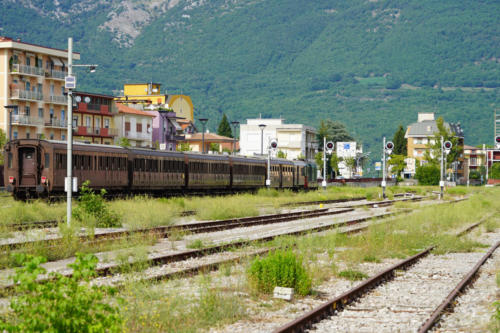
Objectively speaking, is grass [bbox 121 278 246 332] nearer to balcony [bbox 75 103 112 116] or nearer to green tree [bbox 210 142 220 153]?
balcony [bbox 75 103 112 116]

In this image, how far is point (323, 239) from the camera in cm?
1877

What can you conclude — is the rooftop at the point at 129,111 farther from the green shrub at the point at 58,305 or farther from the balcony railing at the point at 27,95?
the green shrub at the point at 58,305

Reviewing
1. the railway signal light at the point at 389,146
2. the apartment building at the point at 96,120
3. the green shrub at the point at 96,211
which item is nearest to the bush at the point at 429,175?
the apartment building at the point at 96,120

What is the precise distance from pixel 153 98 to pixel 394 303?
388ft

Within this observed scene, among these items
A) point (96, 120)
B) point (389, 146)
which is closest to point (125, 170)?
point (389, 146)

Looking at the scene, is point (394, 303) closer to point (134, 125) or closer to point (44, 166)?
point (44, 166)

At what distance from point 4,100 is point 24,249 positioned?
212 feet

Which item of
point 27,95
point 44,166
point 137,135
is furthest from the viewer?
point 137,135

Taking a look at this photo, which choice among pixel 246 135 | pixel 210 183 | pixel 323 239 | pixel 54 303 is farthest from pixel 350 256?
pixel 246 135

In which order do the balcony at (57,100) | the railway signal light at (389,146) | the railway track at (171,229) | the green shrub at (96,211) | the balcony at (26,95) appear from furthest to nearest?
the balcony at (57,100) < the balcony at (26,95) < the railway signal light at (389,146) < the green shrub at (96,211) < the railway track at (171,229)

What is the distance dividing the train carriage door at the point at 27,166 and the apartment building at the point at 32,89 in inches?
1779

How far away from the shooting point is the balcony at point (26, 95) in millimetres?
76688

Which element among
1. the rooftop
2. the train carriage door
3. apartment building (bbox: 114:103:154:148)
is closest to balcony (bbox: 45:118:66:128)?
apartment building (bbox: 114:103:154:148)

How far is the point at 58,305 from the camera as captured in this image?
6.71 metres
